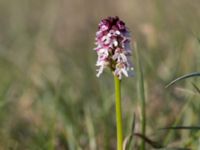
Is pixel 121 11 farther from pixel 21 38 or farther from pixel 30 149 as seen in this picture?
pixel 30 149

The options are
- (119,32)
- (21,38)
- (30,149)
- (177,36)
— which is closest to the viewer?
(119,32)

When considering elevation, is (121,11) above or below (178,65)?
above

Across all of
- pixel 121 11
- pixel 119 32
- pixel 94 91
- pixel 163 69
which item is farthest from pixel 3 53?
pixel 121 11

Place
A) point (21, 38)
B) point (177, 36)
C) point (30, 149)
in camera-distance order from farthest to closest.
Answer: point (21, 38) → point (177, 36) → point (30, 149)

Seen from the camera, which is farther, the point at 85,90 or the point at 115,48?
the point at 85,90

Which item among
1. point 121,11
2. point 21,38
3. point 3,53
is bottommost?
point 3,53

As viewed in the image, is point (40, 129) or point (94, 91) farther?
point (94, 91)

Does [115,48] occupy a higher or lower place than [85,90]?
lower
